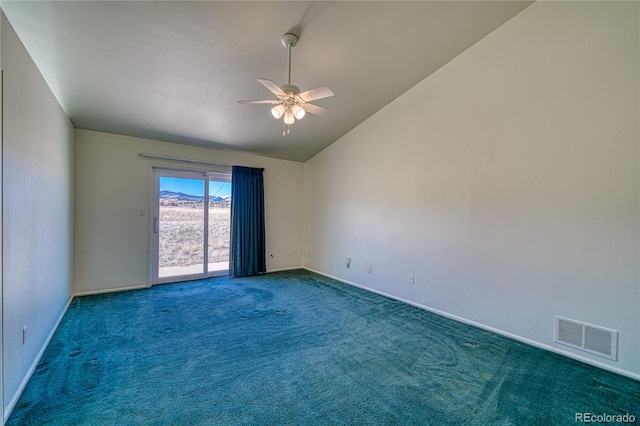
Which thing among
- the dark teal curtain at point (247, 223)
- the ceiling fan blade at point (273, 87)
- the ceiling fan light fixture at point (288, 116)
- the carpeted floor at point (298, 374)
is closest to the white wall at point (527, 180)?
the carpeted floor at point (298, 374)

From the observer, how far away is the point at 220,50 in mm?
2707

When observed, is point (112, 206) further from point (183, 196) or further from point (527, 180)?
point (527, 180)

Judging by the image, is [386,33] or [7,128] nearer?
[7,128]

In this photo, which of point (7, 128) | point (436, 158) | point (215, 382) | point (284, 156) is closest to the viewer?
point (7, 128)

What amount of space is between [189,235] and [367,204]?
332 centimetres

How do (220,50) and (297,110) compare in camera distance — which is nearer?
(297,110)

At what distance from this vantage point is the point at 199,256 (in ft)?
16.8

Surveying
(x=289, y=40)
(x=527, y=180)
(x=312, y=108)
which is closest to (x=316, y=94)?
(x=312, y=108)

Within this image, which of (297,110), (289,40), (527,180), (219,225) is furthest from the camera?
(219,225)

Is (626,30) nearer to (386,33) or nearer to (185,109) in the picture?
(386,33)

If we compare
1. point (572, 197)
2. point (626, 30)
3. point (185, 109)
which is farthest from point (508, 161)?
point (185, 109)

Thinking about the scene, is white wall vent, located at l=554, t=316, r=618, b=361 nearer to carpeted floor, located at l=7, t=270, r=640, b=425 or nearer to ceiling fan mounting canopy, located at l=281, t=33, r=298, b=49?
carpeted floor, located at l=7, t=270, r=640, b=425

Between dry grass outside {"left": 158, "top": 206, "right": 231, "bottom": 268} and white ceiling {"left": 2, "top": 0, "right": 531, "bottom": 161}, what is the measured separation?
5.19 feet

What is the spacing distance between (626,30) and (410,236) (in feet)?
9.03
